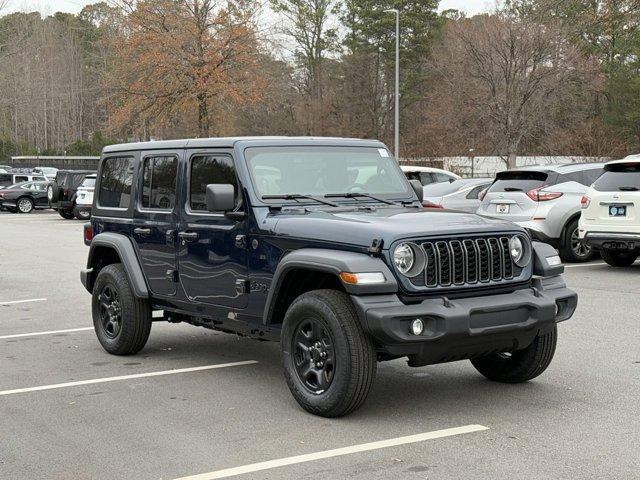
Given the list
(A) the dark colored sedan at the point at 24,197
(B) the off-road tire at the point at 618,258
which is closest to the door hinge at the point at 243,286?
(B) the off-road tire at the point at 618,258

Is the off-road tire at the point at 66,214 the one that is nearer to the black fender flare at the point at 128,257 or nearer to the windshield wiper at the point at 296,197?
the black fender flare at the point at 128,257

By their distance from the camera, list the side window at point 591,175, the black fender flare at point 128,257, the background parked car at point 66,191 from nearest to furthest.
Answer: the black fender flare at point 128,257 → the side window at point 591,175 → the background parked car at point 66,191

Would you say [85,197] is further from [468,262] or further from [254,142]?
[468,262]

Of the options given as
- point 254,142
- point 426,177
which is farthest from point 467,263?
point 426,177

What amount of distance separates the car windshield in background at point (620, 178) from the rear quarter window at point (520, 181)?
5.41 feet

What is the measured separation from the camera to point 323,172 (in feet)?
23.4

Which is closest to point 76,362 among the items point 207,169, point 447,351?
point 207,169

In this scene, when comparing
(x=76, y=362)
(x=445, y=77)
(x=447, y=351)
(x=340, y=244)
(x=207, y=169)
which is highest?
(x=445, y=77)

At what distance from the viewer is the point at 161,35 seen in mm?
38938

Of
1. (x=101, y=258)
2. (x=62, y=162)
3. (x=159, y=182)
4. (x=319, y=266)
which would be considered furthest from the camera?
(x=62, y=162)

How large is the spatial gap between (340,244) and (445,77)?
43.2m

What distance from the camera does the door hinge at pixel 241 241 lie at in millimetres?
6704

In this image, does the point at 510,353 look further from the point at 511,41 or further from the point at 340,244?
the point at 511,41

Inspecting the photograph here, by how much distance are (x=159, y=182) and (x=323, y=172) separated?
1539mm
